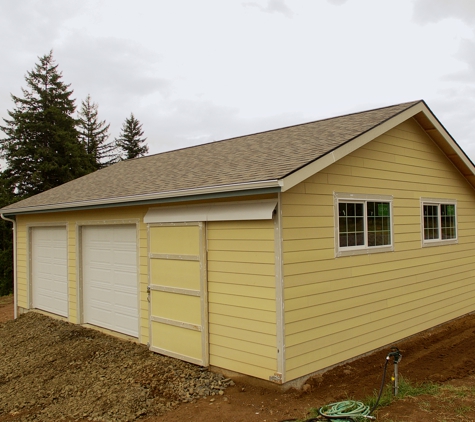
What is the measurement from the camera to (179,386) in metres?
5.50

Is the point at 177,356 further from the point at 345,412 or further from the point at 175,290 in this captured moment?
the point at 345,412

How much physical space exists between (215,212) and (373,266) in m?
2.85

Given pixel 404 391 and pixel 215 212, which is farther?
pixel 215 212

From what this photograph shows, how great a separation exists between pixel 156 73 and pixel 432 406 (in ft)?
70.9

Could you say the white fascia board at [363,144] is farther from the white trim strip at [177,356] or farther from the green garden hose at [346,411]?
the white trim strip at [177,356]

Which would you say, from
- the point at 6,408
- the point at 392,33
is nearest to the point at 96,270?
the point at 6,408

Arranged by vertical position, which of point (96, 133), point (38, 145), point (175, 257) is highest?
point (96, 133)

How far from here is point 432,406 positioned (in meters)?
4.52

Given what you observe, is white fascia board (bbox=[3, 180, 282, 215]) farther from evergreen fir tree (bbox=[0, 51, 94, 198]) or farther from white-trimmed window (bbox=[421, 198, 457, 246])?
evergreen fir tree (bbox=[0, 51, 94, 198])

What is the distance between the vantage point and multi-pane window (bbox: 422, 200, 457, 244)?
330 inches

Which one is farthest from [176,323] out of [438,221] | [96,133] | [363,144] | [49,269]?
[96,133]

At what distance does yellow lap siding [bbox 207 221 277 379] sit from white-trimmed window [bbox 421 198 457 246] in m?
4.37

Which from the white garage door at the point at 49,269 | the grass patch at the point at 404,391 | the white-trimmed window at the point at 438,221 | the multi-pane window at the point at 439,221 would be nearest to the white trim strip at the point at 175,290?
the grass patch at the point at 404,391

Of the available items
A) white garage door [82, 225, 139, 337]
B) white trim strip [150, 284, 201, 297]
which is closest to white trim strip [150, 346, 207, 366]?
white trim strip [150, 284, 201, 297]
